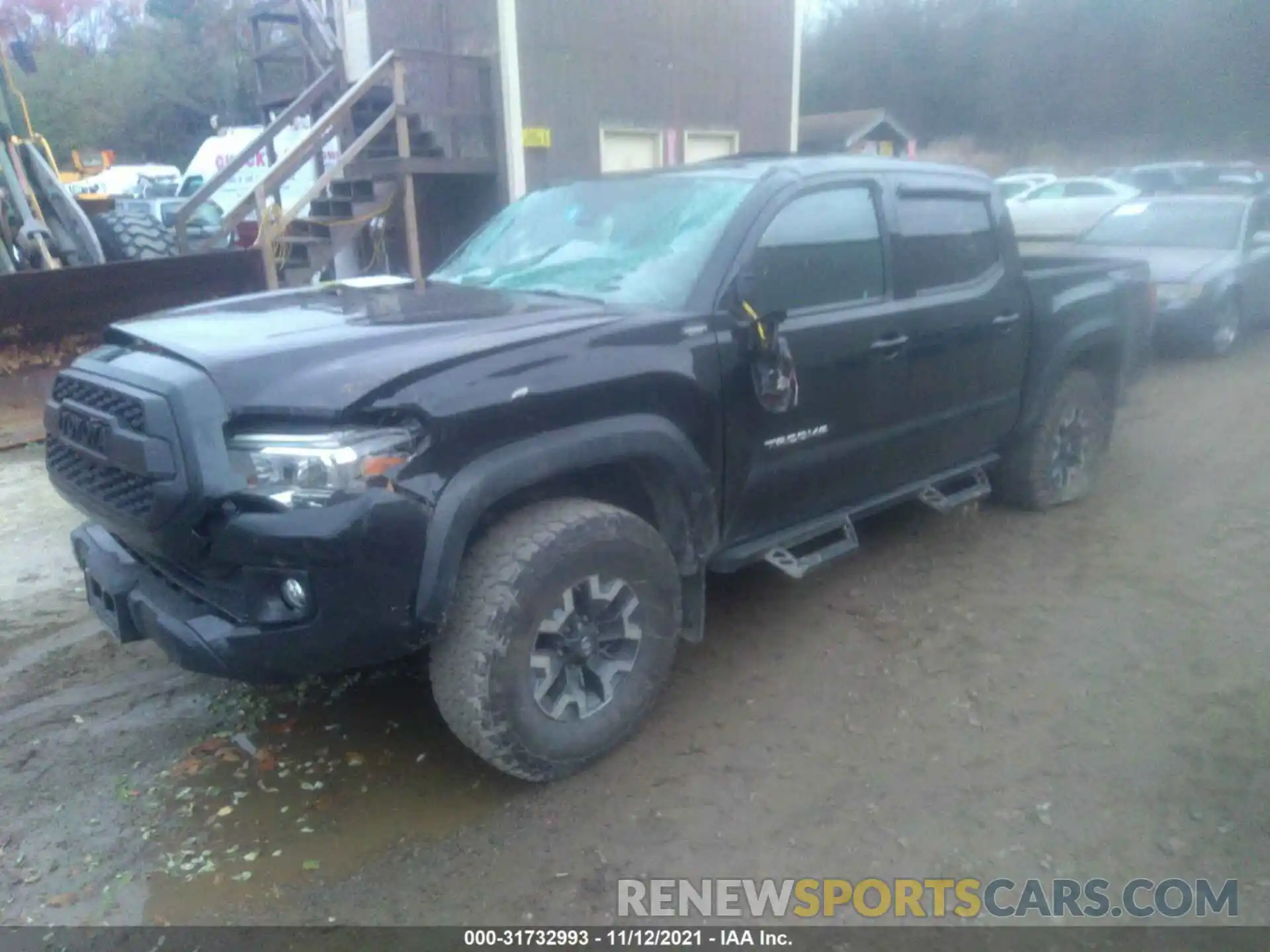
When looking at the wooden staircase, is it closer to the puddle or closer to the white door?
the white door

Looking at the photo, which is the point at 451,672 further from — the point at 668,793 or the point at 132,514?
the point at 132,514

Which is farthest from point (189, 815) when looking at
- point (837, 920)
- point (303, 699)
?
point (837, 920)

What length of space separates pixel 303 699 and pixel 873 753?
2119mm

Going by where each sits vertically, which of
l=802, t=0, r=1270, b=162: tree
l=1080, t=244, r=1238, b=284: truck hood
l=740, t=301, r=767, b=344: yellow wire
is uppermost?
l=802, t=0, r=1270, b=162: tree

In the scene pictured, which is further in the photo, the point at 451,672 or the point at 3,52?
the point at 3,52

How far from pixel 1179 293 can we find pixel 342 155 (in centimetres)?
845

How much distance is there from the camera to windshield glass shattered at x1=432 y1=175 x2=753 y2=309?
143 inches

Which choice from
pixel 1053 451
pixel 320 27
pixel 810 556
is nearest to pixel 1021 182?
pixel 320 27

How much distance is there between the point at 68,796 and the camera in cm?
324

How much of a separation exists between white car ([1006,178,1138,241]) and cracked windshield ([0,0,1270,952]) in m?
12.7

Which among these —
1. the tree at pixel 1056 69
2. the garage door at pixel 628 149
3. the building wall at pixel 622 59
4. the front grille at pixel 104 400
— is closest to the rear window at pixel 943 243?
the front grille at pixel 104 400

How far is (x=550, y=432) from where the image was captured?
3.02 metres

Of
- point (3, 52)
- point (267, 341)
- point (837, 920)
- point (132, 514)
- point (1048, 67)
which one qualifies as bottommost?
point (837, 920)

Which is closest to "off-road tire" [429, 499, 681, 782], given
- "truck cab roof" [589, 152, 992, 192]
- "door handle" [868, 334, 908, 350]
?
"door handle" [868, 334, 908, 350]
